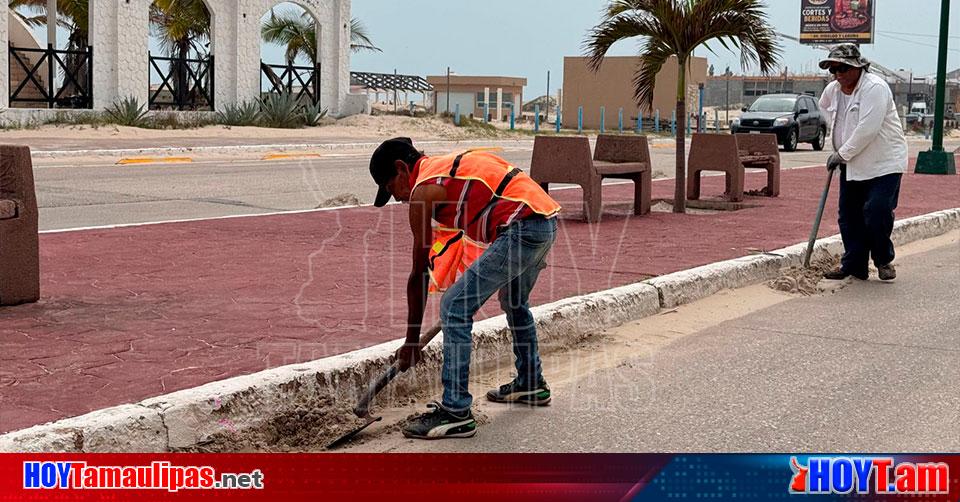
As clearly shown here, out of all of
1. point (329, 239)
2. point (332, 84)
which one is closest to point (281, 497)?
point (329, 239)

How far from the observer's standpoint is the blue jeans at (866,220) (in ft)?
30.7

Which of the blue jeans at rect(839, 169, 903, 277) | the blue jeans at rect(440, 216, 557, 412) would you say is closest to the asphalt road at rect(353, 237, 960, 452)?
the blue jeans at rect(440, 216, 557, 412)

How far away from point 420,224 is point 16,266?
3.15 meters

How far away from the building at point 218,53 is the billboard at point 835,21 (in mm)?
35258

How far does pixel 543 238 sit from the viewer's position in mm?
5242

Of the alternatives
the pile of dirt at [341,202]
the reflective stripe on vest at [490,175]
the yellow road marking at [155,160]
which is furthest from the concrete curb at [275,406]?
the yellow road marking at [155,160]

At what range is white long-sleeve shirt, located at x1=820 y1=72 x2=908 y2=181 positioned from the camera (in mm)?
9203

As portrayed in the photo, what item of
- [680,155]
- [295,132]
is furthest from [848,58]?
[295,132]

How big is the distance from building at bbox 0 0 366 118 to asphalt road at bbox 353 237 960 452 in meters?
23.2

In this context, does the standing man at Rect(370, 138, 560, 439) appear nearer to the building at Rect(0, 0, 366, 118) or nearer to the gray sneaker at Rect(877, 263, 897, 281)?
the gray sneaker at Rect(877, 263, 897, 281)

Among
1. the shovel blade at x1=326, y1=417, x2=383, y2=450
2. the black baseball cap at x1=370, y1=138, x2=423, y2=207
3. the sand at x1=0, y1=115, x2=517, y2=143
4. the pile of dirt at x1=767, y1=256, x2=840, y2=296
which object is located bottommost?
the shovel blade at x1=326, y1=417, x2=383, y2=450

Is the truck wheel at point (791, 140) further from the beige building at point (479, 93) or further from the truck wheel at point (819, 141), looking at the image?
the beige building at point (479, 93)

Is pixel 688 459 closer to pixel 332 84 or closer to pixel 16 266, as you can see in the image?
pixel 16 266

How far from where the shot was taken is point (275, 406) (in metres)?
5.30
